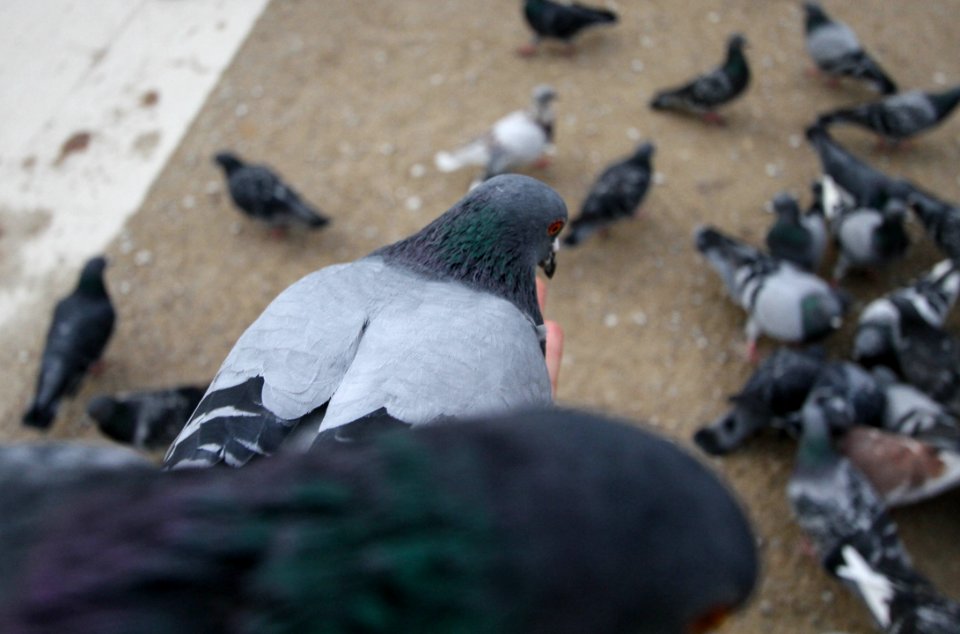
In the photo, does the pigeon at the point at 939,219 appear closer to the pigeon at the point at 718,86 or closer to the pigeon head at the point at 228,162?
the pigeon at the point at 718,86

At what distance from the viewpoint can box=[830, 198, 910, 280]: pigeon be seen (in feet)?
17.0

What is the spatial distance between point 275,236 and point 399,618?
17.2ft

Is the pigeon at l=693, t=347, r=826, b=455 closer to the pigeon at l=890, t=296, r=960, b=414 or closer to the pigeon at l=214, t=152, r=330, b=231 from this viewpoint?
the pigeon at l=890, t=296, r=960, b=414

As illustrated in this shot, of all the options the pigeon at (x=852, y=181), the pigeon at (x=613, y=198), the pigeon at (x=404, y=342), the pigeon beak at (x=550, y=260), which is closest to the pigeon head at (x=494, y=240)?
the pigeon at (x=404, y=342)

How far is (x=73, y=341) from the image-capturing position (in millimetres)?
4691

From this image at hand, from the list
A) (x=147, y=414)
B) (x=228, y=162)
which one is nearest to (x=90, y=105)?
(x=228, y=162)

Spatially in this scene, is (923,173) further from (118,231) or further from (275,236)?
(118,231)

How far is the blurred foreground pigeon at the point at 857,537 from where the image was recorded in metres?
3.53

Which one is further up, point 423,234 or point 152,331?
point 423,234

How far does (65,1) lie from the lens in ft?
24.2

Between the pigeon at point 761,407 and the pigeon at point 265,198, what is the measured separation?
3.30 meters

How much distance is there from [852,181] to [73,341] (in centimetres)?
604

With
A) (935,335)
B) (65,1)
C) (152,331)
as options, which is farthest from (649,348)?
(65,1)

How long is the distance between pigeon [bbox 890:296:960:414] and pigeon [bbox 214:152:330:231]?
168 inches
